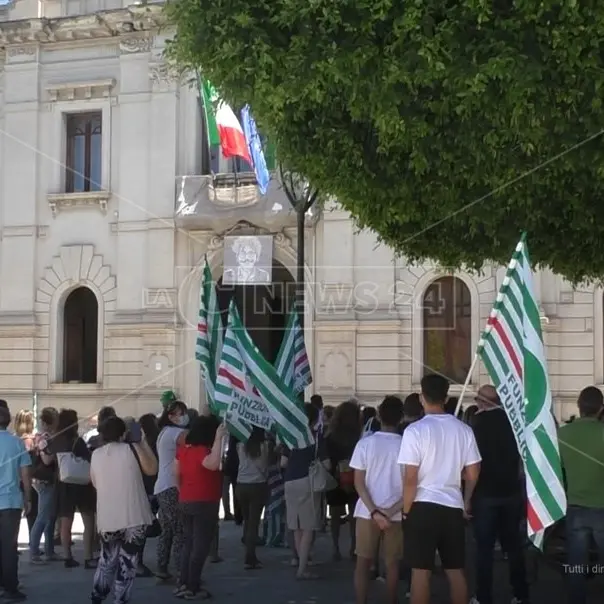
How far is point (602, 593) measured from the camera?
30.6 feet

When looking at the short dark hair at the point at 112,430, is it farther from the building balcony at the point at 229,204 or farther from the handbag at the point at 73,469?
the building balcony at the point at 229,204

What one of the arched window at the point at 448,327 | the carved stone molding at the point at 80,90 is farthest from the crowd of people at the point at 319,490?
the carved stone molding at the point at 80,90

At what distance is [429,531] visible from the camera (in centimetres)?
700

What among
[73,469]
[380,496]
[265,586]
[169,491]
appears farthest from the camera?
[73,469]

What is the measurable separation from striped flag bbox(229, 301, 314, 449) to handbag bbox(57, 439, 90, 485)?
2153mm

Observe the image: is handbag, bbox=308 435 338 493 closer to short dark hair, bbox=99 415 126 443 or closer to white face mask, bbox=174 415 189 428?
white face mask, bbox=174 415 189 428

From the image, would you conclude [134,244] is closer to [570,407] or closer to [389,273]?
[389,273]

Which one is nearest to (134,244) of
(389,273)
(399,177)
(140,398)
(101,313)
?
(101,313)

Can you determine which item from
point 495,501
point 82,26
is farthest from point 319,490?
point 82,26

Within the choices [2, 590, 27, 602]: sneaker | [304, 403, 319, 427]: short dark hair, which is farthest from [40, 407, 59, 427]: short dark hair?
[304, 403, 319, 427]: short dark hair

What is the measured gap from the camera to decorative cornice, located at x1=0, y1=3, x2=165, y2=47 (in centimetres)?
2322

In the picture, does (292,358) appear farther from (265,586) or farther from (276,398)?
(265,586)

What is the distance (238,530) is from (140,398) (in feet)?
31.4

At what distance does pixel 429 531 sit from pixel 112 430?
2.99m
